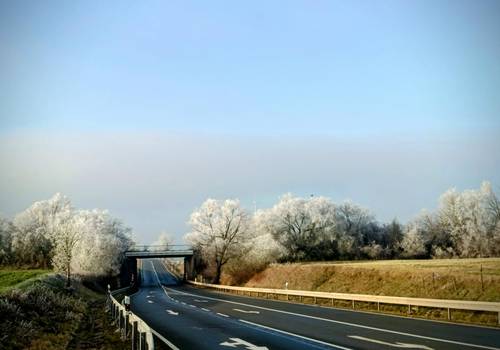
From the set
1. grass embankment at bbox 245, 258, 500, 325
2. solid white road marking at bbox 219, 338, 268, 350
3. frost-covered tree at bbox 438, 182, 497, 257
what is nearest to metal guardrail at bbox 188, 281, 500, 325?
grass embankment at bbox 245, 258, 500, 325

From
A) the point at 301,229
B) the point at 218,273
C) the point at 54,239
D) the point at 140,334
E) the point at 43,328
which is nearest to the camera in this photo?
the point at 140,334

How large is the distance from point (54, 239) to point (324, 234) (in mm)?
43580

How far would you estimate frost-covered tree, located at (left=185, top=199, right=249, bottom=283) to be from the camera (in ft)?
259

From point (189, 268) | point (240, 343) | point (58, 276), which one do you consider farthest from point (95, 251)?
point (240, 343)

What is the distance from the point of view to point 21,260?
93.5m

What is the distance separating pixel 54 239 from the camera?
233ft

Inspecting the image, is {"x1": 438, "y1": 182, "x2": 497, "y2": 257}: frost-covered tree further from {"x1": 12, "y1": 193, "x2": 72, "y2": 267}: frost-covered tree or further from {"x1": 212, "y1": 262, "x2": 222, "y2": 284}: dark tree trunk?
{"x1": 12, "y1": 193, "x2": 72, "y2": 267}: frost-covered tree

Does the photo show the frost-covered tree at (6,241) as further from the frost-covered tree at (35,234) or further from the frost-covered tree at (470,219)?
the frost-covered tree at (470,219)

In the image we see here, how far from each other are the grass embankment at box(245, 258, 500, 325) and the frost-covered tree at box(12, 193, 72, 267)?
170 feet

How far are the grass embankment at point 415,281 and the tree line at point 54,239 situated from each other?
27.7 meters

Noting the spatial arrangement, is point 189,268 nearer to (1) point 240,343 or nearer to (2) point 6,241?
(2) point 6,241

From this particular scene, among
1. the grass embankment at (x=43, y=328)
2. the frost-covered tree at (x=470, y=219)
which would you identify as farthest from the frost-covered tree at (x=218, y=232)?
the grass embankment at (x=43, y=328)

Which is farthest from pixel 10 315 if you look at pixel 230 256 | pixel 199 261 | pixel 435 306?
pixel 199 261

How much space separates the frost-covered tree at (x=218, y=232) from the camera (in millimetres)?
78812
